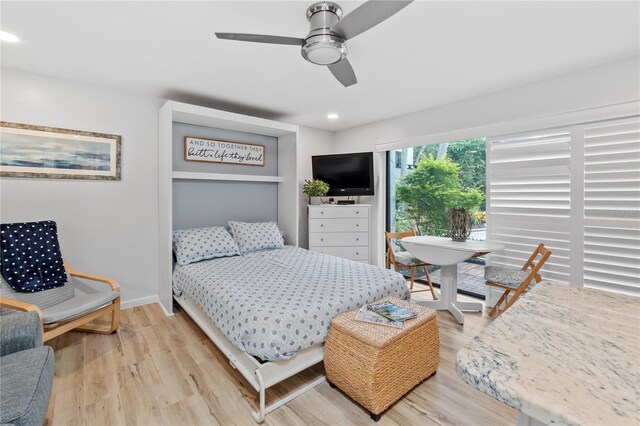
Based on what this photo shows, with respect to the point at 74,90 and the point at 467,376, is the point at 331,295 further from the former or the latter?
the point at 74,90

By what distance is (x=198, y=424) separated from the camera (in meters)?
1.62

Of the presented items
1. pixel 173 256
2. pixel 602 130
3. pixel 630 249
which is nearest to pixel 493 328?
pixel 630 249

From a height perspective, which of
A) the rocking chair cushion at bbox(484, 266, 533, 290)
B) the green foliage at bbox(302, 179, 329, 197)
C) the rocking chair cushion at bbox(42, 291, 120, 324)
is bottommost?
the rocking chair cushion at bbox(42, 291, 120, 324)

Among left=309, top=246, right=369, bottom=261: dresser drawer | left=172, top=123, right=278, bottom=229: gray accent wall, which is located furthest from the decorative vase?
left=172, top=123, right=278, bottom=229: gray accent wall

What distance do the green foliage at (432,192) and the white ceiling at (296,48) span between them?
1325 mm

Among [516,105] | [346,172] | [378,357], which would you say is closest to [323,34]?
[378,357]

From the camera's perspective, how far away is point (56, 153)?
2.77 meters

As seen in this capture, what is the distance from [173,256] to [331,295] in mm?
1950

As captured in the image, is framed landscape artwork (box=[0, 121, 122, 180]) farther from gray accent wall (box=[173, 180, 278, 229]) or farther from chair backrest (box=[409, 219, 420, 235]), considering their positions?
chair backrest (box=[409, 219, 420, 235])

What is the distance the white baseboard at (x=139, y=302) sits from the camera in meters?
3.17

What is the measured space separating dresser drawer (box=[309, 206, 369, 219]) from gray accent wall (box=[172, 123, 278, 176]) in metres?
0.82

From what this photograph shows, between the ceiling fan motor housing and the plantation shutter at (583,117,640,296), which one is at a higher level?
the ceiling fan motor housing

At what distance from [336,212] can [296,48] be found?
2263mm

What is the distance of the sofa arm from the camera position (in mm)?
1521
